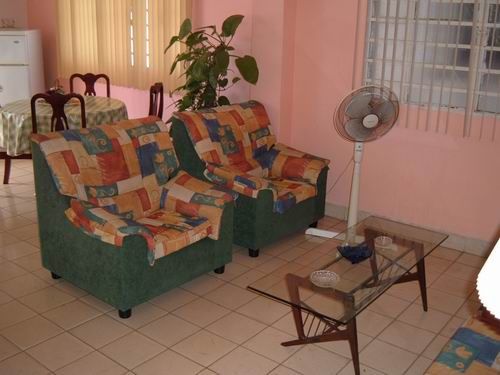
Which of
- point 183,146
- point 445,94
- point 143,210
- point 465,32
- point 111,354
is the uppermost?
point 465,32

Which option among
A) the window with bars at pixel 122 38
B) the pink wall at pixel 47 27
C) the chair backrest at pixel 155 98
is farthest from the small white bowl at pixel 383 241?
the pink wall at pixel 47 27

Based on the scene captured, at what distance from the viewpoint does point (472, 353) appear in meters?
2.51

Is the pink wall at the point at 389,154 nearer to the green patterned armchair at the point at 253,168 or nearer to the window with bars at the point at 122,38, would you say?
the green patterned armchair at the point at 253,168

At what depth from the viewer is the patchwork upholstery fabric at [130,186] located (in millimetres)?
3398

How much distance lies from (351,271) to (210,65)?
2508mm

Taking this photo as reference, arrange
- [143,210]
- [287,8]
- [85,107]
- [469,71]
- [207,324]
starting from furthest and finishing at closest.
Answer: [85,107]
[287,8]
[469,71]
[143,210]
[207,324]

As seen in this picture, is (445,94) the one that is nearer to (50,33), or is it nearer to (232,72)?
(232,72)

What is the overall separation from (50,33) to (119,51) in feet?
4.74

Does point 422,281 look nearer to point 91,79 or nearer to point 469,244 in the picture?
point 469,244

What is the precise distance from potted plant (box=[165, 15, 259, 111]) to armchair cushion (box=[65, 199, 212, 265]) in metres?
1.67

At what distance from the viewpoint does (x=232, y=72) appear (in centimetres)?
547

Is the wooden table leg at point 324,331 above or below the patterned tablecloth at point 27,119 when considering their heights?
below

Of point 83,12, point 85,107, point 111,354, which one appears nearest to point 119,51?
point 83,12

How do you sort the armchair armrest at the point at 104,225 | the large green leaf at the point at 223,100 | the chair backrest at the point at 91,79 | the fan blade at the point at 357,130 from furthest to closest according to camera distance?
the chair backrest at the point at 91,79
the large green leaf at the point at 223,100
the fan blade at the point at 357,130
the armchair armrest at the point at 104,225
